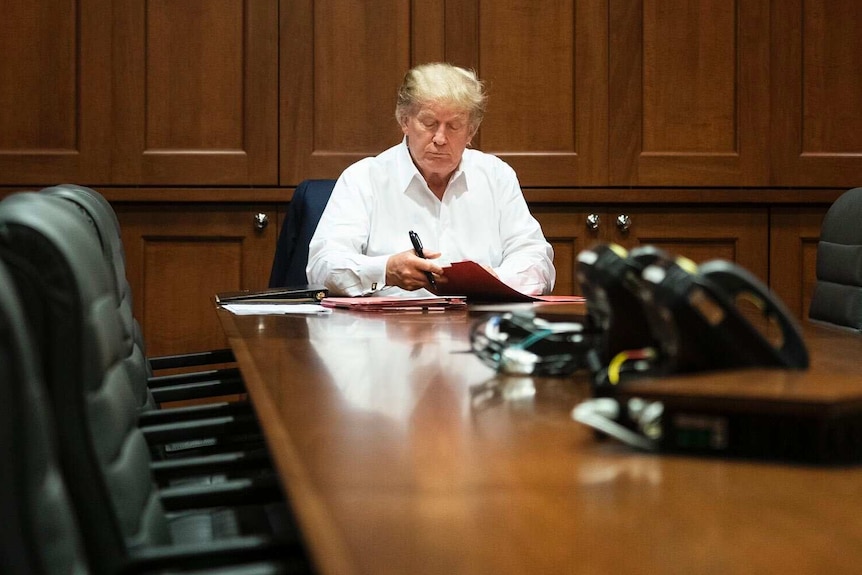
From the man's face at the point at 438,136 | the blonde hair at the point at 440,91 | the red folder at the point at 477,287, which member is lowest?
A: the red folder at the point at 477,287

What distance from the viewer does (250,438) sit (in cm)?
223

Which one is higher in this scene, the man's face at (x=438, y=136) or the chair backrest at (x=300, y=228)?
the man's face at (x=438, y=136)

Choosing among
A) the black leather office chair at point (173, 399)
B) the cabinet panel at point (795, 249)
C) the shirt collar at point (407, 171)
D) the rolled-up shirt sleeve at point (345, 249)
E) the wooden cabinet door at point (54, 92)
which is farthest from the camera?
the cabinet panel at point (795, 249)

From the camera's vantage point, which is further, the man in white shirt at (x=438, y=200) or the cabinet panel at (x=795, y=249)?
the cabinet panel at (x=795, y=249)

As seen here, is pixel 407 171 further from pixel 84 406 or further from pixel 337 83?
pixel 84 406

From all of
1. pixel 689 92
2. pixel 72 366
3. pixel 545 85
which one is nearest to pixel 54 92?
pixel 545 85

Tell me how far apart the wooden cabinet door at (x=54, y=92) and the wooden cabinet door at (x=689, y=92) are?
1860 millimetres

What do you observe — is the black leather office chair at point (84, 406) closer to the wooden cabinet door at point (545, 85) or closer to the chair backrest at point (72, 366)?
the chair backrest at point (72, 366)

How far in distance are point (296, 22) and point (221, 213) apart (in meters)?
0.74

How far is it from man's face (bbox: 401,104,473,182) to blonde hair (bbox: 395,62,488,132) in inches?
0.8

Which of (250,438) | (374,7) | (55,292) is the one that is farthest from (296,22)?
(55,292)

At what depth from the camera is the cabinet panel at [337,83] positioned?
4.13m

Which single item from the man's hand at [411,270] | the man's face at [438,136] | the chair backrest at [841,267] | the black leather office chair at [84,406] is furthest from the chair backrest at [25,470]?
the man's face at [438,136]

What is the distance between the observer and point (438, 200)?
3.31 meters
